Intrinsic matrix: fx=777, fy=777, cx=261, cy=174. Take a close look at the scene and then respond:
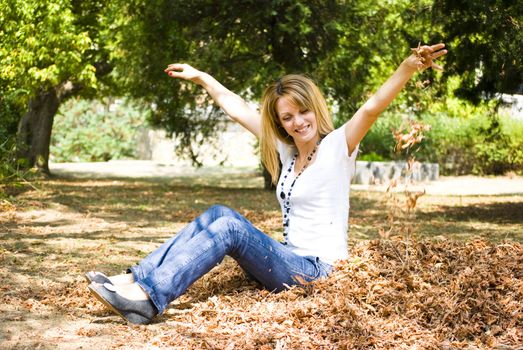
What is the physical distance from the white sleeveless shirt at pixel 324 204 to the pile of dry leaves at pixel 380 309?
0.16 metres

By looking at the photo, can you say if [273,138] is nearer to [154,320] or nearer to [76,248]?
[154,320]

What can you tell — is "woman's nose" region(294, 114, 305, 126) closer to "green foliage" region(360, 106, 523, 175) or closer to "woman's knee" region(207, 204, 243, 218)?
"woman's knee" region(207, 204, 243, 218)

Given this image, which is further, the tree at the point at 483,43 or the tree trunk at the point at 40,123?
the tree trunk at the point at 40,123

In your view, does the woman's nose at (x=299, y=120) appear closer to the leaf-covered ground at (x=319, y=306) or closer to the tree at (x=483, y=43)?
the leaf-covered ground at (x=319, y=306)

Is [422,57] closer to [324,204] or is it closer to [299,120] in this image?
[299,120]

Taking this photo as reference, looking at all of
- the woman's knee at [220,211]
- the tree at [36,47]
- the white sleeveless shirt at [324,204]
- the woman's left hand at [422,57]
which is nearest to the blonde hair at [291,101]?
the white sleeveless shirt at [324,204]

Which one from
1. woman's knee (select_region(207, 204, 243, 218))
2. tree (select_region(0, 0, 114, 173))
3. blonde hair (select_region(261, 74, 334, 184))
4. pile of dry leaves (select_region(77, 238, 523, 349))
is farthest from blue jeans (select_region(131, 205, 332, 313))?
tree (select_region(0, 0, 114, 173))

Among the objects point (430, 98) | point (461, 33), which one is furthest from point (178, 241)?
point (430, 98)

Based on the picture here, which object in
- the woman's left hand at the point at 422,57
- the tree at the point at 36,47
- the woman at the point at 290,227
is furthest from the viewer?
the tree at the point at 36,47

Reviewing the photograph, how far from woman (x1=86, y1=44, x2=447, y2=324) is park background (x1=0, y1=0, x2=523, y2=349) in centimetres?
16

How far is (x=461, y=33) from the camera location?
9688mm

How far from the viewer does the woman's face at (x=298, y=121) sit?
430 centimetres

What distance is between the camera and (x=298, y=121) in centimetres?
429

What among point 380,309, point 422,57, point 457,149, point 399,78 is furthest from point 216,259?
point 457,149
